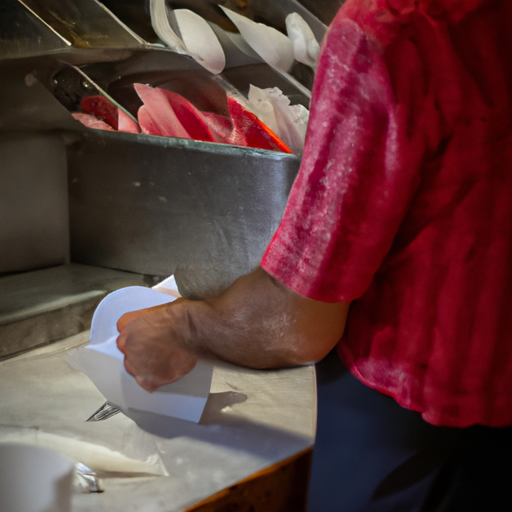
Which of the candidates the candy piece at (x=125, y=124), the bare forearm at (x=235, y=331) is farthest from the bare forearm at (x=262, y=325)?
the candy piece at (x=125, y=124)

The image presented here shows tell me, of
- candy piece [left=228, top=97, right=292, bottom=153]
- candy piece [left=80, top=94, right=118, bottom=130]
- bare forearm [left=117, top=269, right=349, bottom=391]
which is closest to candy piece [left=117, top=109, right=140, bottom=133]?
candy piece [left=80, top=94, right=118, bottom=130]

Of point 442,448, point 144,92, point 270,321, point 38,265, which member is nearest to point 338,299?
point 270,321

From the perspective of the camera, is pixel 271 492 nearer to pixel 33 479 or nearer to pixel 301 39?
pixel 33 479

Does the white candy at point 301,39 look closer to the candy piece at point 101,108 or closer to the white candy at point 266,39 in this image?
the white candy at point 266,39

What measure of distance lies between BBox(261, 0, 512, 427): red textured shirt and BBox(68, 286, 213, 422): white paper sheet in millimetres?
145

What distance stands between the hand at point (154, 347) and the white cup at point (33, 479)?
0.11 m

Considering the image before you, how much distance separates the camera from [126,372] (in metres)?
0.42

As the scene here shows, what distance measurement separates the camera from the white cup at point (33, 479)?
0.42 metres

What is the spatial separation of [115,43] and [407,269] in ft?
1.32

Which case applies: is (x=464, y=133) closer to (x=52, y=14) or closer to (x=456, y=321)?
(x=456, y=321)

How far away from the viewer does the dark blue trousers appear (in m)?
0.40

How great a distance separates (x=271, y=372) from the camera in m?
0.45

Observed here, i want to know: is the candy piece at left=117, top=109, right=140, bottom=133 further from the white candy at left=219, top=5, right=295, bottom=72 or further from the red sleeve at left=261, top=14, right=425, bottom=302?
the red sleeve at left=261, top=14, right=425, bottom=302

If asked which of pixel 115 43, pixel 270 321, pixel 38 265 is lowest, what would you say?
pixel 38 265
